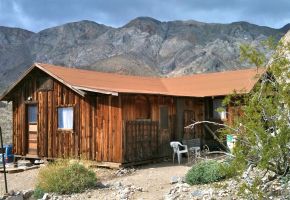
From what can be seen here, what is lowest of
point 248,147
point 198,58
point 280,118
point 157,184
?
point 157,184

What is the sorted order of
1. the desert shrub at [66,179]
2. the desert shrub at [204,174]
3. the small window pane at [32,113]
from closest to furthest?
the desert shrub at [204,174] → the desert shrub at [66,179] → the small window pane at [32,113]

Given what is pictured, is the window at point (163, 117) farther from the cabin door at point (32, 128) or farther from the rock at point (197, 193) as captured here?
the rock at point (197, 193)

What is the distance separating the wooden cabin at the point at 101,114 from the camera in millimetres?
14930

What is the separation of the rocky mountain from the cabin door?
52272mm

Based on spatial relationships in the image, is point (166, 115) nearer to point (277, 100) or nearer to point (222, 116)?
point (222, 116)

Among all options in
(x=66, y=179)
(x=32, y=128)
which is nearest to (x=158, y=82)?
(x=32, y=128)

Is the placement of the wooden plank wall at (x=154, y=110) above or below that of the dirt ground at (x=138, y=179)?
above

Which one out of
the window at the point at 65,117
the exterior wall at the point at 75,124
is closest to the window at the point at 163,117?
the exterior wall at the point at 75,124

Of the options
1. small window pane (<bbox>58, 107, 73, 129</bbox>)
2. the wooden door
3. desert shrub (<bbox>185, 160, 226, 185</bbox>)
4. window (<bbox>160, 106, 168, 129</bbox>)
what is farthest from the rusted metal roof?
desert shrub (<bbox>185, 160, 226, 185</bbox>)

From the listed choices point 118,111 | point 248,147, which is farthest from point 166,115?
point 248,147

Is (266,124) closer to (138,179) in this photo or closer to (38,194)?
(38,194)

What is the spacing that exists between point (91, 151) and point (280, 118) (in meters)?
10.1

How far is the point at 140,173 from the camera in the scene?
45.4ft

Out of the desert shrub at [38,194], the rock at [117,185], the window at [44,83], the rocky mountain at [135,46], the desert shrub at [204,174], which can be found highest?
the rocky mountain at [135,46]
